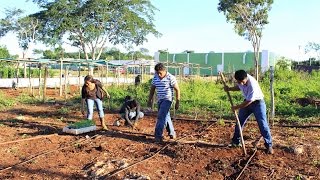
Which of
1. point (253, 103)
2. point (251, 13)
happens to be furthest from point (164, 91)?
point (251, 13)

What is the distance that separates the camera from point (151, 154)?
22.1 feet

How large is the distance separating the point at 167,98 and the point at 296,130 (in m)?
3.14

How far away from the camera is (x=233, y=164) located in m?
6.08

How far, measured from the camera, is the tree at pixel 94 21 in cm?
3403

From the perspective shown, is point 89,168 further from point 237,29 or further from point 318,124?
point 237,29

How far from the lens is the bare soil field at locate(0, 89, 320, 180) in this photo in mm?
5828

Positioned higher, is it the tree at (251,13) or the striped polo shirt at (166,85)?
the tree at (251,13)

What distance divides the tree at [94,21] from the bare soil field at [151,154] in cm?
2593

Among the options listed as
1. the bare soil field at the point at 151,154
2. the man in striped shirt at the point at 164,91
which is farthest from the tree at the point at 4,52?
the man in striped shirt at the point at 164,91

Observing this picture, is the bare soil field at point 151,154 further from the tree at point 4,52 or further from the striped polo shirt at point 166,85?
the tree at point 4,52

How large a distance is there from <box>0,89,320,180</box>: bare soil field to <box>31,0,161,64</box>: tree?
2593cm

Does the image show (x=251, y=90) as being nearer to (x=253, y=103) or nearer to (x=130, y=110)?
(x=253, y=103)

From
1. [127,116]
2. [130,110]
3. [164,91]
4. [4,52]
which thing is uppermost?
[4,52]

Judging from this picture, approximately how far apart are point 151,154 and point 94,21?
1176 inches
